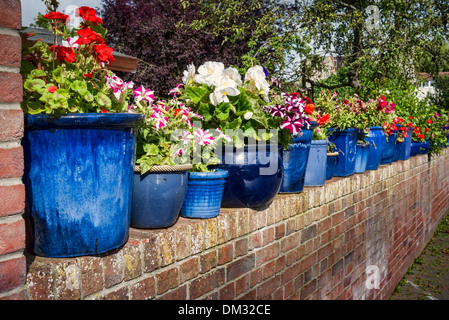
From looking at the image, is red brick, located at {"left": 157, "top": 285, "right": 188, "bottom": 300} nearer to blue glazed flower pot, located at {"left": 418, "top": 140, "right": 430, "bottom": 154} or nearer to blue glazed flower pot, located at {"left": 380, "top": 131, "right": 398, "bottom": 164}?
blue glazed flower pot, located at {"left": 380, "top": 131, "right": 398, "bottom": 164}

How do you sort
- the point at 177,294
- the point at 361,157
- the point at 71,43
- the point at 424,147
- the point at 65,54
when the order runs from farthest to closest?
the point at 424,147
the point at 361,157
the point at 177,294
the point at 71,43
the point at 65,54

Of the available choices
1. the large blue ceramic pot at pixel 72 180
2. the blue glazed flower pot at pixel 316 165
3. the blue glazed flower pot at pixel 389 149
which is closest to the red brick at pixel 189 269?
the large blue ceramic pot at pixel 72 180

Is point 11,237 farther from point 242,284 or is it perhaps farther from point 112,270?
point 242,284

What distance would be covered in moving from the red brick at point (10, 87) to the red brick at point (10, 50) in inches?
1.3

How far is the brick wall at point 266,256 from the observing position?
1.44 m

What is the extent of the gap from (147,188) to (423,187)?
5512mm

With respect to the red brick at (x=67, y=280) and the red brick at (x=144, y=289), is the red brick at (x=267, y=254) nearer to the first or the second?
the red brick at (x=144, y=289)

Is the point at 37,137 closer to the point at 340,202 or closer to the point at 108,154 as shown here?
the point at 108,154

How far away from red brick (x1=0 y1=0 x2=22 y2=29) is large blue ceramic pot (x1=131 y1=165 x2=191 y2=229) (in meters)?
0.71

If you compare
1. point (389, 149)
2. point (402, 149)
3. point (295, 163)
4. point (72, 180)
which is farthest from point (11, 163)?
point (402, 149)

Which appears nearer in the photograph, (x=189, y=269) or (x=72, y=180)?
(x=72, y=180)

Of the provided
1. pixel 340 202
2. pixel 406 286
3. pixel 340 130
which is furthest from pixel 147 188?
pixel 406 286

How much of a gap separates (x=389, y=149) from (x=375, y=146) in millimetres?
664

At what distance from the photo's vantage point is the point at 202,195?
195 centimetres
